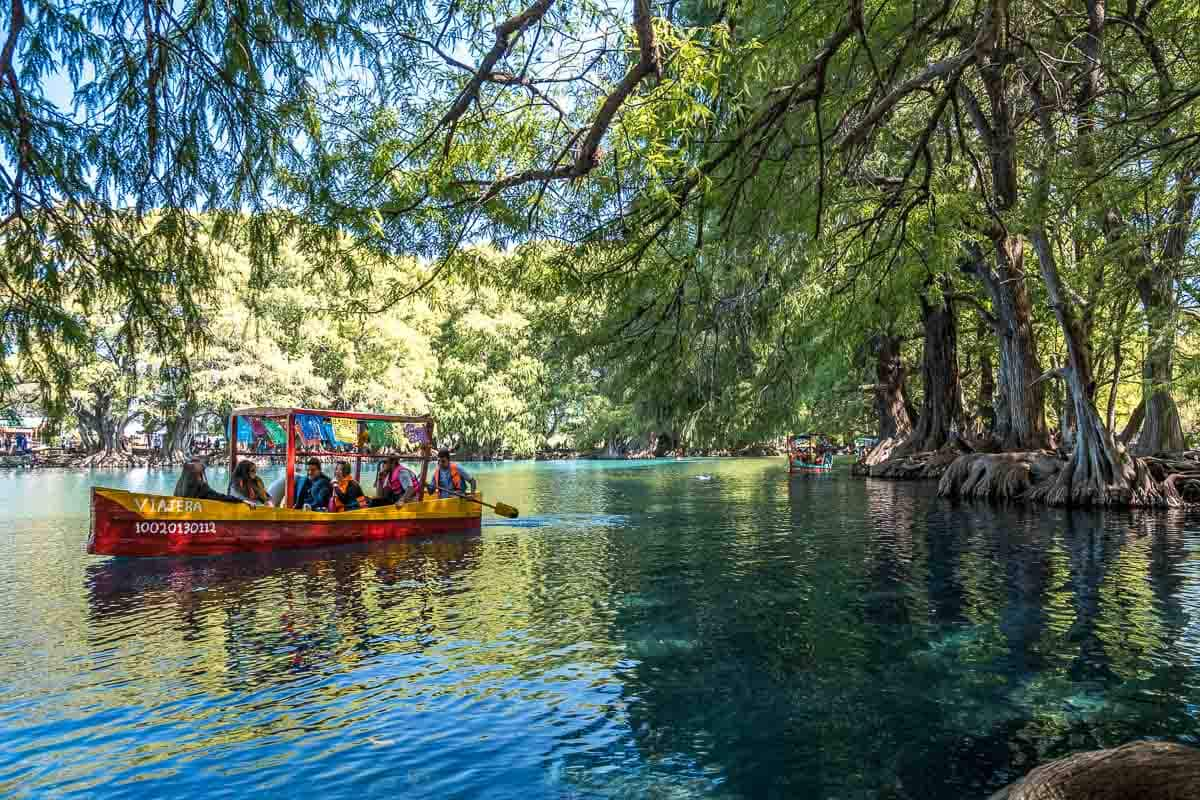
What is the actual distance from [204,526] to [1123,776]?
13836 mm

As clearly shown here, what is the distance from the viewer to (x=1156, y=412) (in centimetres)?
2248

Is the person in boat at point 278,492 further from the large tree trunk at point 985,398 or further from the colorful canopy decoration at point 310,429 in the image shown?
the large tree trunk at point 985,398

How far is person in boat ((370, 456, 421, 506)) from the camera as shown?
17.7 m

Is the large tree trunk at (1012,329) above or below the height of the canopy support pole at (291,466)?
above

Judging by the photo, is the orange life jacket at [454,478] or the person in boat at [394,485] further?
the orange life jacket at [454,478]

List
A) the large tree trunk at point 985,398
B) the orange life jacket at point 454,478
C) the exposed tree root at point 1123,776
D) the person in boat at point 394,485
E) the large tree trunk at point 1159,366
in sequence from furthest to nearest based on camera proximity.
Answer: the large tree trunk at point 985,398 < the orange life jacket at point 454,478 < the person in boat at point 394,485 < the large tree trunk at point 1159,366 < the exposed tree root at point 1123,776

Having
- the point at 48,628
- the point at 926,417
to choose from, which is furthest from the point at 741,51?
the point at 926,417

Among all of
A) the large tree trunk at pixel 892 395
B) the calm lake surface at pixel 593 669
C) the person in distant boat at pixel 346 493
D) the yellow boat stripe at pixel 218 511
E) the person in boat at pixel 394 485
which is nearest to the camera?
the calm lake surface at pixel 593 669

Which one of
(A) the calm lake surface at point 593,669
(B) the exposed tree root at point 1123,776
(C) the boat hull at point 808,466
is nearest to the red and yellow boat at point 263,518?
(A) the calm lake surface at point 593,669

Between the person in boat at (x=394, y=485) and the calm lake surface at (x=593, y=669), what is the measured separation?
10.7 ft

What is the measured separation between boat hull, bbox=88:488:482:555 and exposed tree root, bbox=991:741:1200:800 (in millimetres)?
13451

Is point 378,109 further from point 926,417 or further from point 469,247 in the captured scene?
point 926,417

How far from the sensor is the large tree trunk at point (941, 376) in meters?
31.2

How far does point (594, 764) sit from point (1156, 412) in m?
22.9
